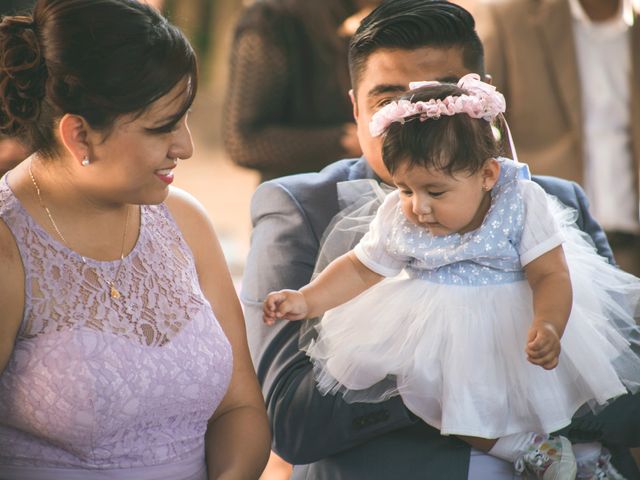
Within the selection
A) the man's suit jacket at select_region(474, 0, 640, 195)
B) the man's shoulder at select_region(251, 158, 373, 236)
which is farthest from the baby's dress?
the man's suit jacket at select_region(474, 0, 640, 195)

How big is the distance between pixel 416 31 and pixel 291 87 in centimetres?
149

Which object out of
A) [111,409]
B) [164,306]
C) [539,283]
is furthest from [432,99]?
[111,409]

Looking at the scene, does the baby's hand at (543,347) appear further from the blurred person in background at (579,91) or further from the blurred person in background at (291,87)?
the blurred person in background at (579,91)

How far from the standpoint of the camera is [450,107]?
1946 mm

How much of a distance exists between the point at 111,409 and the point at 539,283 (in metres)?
0.82

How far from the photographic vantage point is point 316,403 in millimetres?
2104

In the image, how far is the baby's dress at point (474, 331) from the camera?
1.94 meters

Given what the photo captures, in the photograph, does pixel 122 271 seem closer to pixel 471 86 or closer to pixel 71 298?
pixel 71 298

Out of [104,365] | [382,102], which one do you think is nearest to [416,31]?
[382,102]

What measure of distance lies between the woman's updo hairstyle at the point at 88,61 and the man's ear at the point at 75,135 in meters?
0.02

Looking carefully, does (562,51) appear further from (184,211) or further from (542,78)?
(184,211)

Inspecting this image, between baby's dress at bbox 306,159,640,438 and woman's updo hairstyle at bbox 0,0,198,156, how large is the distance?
1.76ft

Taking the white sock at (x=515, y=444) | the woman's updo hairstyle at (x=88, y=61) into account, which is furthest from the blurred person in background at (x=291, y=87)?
the white sock at (x=515, y=444)

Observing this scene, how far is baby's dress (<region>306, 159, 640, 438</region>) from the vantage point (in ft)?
6.37
